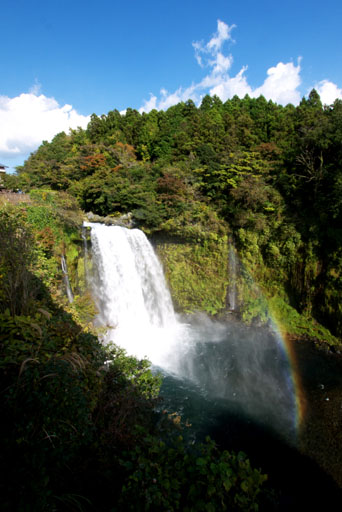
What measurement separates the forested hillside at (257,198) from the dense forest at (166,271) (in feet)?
0.25

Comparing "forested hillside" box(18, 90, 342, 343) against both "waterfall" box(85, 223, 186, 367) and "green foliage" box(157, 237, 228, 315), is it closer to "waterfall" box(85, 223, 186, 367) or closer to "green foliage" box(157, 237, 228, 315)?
"green foliage" box(157, 237, 228, 315)

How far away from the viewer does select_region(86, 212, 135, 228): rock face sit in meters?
13.3

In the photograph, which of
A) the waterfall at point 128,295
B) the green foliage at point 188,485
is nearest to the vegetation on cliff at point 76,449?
the green foliage at point 188,485

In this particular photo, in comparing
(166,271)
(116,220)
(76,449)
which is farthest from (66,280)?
(76,449)

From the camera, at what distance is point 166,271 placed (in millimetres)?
13703

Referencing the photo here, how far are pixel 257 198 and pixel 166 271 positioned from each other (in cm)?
626

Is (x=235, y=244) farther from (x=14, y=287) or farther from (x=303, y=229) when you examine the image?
(x=14, y=287)

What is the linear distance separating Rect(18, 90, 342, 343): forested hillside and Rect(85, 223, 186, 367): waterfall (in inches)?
79.7

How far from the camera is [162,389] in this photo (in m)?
7.62

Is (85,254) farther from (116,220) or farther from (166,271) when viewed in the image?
(166,271)

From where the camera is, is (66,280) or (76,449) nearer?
(76,449)

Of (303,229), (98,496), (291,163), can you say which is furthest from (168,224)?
(98,496)

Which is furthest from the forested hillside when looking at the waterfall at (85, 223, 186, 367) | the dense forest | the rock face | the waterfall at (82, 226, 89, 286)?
the waterfall at (82, 226, 89, 286)

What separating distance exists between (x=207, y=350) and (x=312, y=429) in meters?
4.51
